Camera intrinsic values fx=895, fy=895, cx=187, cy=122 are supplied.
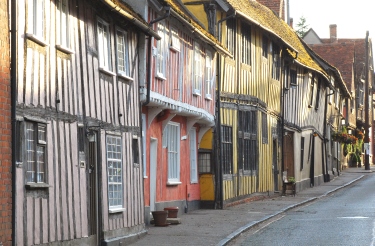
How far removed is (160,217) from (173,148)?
147 inches

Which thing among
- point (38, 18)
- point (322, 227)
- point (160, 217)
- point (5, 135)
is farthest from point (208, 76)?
point (5, 135)

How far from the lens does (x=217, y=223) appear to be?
Answer: 22.5 meters

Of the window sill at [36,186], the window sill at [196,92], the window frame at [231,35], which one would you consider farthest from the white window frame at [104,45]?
A: the window frame at [231,35]

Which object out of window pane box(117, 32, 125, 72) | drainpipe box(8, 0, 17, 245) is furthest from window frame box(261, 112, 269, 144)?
drainpipe box(8, 0, 17, 245)

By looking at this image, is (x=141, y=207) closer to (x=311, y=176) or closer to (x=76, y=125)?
(x=76, y=125)

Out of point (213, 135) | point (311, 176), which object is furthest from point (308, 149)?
point (213, 135)

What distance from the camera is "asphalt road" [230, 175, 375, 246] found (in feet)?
58.4

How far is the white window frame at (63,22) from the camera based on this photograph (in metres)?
14.5

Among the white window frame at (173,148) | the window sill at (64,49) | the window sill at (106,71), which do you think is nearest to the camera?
the window sill at (64,49)

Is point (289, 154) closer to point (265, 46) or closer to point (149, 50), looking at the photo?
point (265, 46)

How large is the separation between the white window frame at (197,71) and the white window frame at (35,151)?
40.6 feet

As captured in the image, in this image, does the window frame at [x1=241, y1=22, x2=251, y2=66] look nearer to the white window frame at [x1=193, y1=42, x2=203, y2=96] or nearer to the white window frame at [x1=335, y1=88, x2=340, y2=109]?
the white window frame at [x1=193, y1=42, x2=203, y2=96]

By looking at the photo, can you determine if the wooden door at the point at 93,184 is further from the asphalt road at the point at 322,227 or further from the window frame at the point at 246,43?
the window frame at the point at 246,43

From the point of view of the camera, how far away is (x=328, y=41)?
76812 mm
